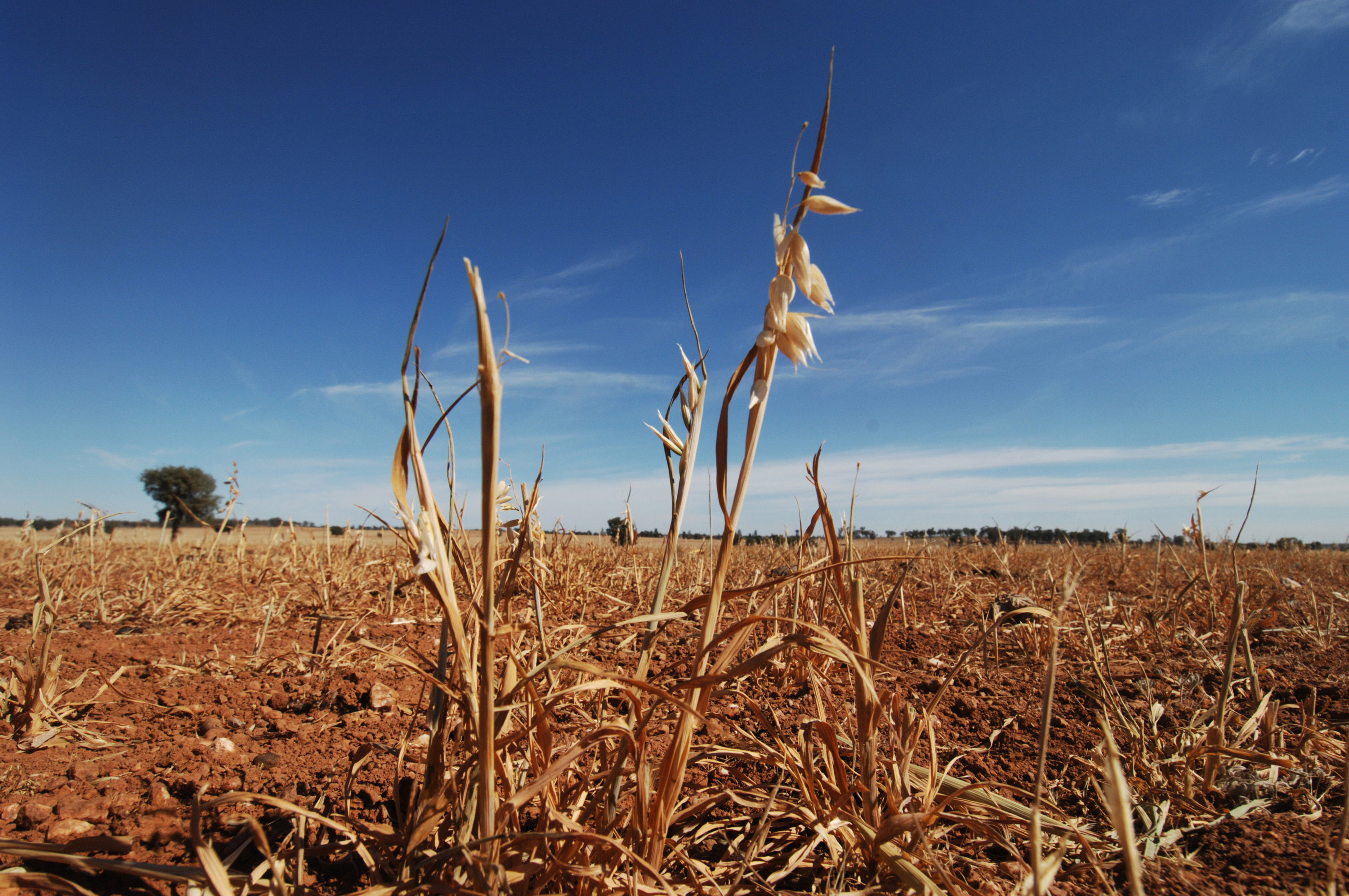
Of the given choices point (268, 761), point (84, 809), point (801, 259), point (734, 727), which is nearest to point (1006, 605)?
point (734, 727)

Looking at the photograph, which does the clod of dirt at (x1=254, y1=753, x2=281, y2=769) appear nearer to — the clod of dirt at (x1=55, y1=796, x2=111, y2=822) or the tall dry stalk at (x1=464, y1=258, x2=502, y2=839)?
the clod of dirt at (x1=55, y1=796, x2=111, y2=822)

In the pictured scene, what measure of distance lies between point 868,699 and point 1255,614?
5.16 feet

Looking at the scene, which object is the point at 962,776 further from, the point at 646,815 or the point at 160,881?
the point at 160,881

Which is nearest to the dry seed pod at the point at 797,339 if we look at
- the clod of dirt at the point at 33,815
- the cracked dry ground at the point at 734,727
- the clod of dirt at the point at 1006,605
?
the cracked dry ground at the point at 734,727

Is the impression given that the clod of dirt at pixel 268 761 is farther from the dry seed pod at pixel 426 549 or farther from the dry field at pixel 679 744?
the dry seed pod at pixel 426 549

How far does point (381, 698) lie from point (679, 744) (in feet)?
4.57

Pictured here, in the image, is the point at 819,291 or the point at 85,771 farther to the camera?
the point at 85,771

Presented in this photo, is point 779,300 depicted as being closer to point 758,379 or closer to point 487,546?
point 758,379

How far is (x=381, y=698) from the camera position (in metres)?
1.83

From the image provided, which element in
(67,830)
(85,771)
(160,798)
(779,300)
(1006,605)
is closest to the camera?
(779,300)

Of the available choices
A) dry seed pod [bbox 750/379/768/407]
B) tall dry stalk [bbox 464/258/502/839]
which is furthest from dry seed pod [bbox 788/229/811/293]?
tall dry stalk [bbox 464/258/502/839]

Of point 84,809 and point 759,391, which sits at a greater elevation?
point 759,391

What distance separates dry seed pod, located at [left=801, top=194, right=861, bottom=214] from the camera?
74cm

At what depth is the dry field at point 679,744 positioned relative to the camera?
2.59 feet
